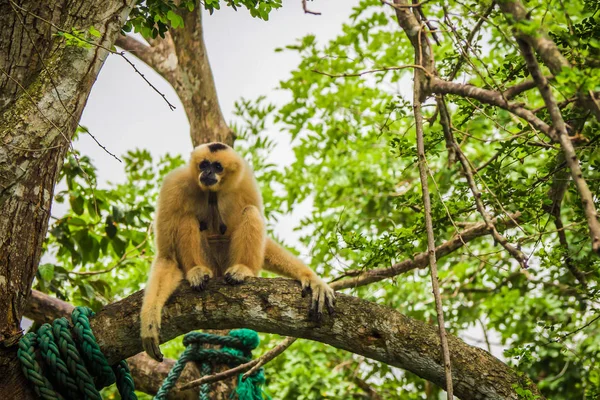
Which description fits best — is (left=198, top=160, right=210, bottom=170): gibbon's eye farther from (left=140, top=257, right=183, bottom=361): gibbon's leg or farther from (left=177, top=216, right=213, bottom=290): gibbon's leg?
(left=140, top=257, right=183, bottom=361): gibbon's leg

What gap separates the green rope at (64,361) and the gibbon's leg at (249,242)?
116 cm

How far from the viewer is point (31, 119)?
3.15 meters

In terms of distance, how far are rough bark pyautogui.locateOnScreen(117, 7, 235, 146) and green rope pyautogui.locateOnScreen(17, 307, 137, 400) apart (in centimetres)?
259

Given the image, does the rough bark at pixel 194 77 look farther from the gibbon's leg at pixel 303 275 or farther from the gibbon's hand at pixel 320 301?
the gibbon's hand at pixel 320 301

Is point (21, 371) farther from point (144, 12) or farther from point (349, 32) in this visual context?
point (349, 32)

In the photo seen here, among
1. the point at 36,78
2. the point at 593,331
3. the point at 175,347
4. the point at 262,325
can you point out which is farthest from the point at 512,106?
the point at 175,347

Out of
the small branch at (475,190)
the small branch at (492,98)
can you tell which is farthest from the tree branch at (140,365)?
the small branch at (492,98)

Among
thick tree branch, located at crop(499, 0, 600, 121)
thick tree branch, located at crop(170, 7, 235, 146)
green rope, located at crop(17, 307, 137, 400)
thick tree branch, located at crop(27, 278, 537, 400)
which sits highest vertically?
thick tree branch, located at crop(170, 7, 235, 146)

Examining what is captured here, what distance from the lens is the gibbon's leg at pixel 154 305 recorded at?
3338mm

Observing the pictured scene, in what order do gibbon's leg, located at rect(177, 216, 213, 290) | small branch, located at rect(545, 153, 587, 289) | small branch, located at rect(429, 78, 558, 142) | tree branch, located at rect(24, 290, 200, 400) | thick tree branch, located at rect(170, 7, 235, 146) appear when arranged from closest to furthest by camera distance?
small branch, located at rect(429, 78, 558, 142) → small branch, located at rect(545, 153, 587, 289) → gibbon's leg, located at rect(177, 216, 213, 290) → tree branch, located at rect(24, 290, 200, 400) → thick tree branch, located at rect(170, 7, 235, 146)

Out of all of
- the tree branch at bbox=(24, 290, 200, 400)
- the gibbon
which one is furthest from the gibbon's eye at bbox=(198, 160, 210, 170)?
the tree branch at bbox=(24, 290, 200, 400)

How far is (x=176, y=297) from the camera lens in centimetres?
→ 354

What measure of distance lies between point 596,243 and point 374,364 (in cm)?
584

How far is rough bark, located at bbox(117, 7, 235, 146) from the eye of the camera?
18.2 ft
